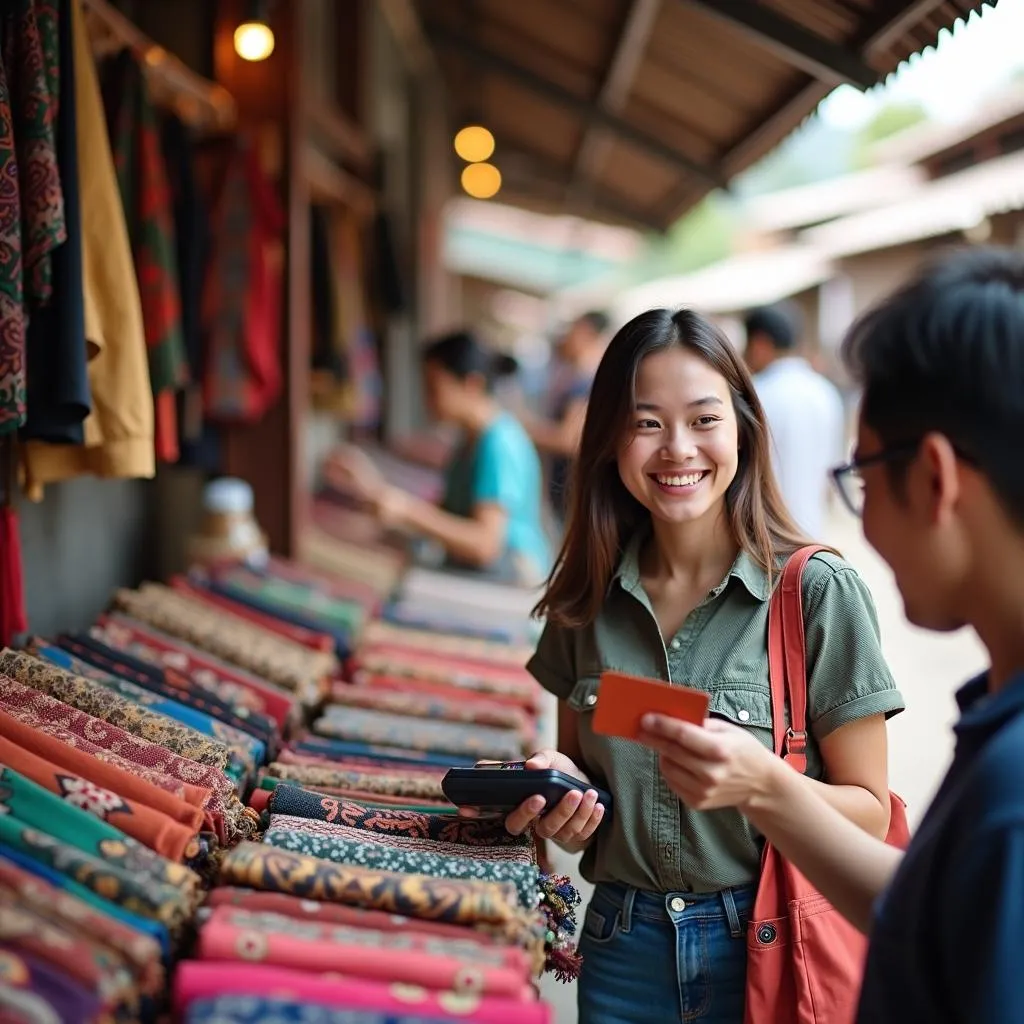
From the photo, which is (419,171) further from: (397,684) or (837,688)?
(837,688)

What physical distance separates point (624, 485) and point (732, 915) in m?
0.76

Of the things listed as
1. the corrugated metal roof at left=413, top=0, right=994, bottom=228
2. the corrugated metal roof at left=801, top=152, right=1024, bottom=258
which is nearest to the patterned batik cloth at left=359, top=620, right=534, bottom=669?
the corrugated metal roof at left=413, top=0, right=994, bottom=228

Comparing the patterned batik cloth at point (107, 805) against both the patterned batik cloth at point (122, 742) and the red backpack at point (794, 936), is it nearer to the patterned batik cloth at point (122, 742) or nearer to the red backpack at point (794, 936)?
the patterned batik cloth at point (122, 742)

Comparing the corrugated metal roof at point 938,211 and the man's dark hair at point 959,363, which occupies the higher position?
the corrugated metal roof at point 938,211

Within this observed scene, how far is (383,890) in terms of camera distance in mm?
1501

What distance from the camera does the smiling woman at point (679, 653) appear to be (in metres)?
1.66

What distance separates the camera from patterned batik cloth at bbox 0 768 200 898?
1.47 metres

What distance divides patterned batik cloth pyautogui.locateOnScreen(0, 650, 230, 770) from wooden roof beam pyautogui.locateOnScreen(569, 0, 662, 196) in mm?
4038

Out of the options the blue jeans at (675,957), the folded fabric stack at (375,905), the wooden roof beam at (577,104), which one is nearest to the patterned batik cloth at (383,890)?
the folded fabric stack at (375,905)

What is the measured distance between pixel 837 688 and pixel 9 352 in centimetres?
159

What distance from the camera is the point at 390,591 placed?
449 centimetres

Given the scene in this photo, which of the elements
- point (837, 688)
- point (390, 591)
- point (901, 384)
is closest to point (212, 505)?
point (390, 591)

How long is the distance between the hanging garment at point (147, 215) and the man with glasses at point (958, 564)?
220 centimetres

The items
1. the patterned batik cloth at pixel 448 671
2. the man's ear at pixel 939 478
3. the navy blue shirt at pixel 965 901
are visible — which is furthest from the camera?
the patterned batik cloth at pixel 448 671
